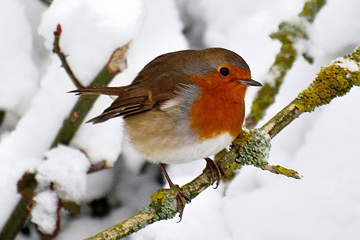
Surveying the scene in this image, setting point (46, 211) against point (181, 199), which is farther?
point (46, 211)

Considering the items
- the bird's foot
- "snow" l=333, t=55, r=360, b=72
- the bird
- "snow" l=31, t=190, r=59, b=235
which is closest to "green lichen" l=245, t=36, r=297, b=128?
the bird

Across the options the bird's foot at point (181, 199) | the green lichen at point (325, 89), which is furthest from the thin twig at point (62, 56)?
the green lichen at point (325, 89)

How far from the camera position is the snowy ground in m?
2.71

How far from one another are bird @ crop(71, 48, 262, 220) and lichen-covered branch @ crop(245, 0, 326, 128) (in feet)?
1.90

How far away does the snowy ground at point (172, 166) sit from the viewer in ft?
8.88

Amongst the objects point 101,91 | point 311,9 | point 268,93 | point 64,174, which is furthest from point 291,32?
point 64,174

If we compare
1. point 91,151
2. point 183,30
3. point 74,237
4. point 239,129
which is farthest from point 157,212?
point 183,30

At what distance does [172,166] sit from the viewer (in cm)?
334

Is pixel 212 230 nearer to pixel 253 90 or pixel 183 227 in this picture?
pixel 183 227

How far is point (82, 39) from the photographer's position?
121 inches

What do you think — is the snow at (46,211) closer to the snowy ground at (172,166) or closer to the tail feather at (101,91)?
the snowy ground at (172,166)

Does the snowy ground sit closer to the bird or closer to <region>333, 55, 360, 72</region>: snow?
the bird

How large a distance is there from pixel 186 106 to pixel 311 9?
4.27 ft

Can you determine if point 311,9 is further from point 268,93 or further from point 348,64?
point 348,64
